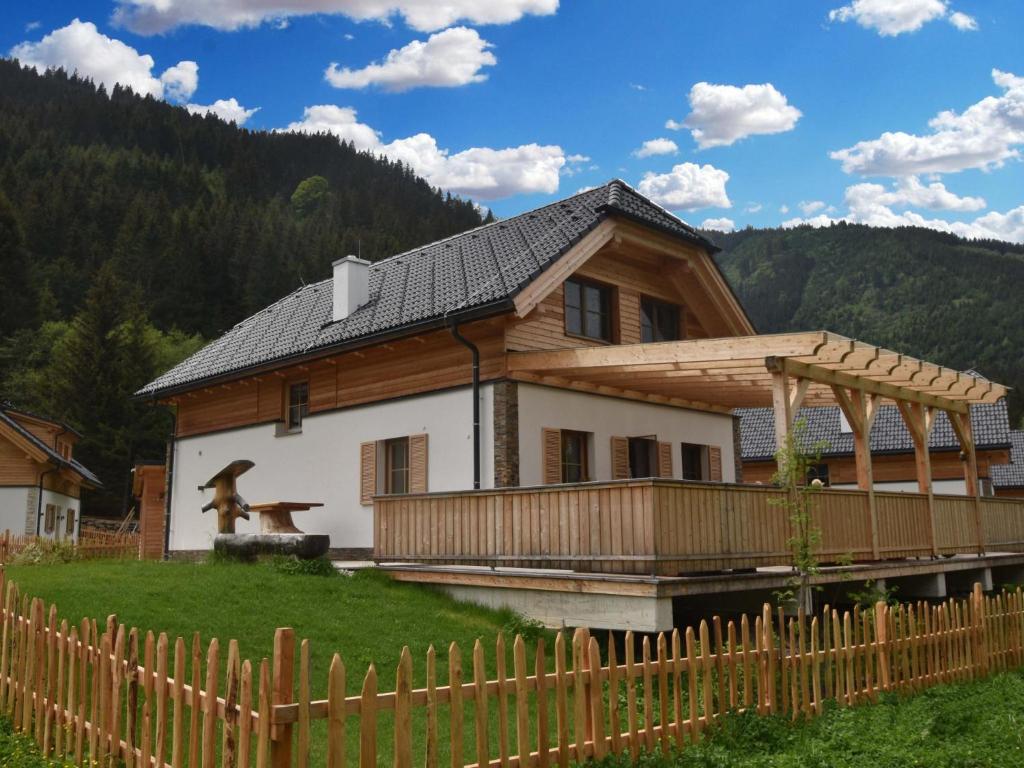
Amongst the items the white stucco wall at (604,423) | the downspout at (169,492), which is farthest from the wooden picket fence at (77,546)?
the white stucco wall at (604,423)

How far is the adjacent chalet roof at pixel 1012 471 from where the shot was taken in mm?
47531

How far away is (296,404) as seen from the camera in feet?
69.6

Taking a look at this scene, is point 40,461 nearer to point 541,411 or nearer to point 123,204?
point 541,411

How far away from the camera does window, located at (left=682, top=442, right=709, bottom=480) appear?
20938 millimetres

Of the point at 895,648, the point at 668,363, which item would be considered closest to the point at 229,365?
the point at 668,363

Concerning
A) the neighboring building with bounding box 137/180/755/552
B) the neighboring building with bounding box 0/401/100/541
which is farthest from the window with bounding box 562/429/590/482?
the neighboring building with bounding box 0/401/100/541

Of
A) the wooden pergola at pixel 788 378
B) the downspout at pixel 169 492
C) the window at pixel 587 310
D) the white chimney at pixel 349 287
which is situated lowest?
the downspout at pixel 169 492

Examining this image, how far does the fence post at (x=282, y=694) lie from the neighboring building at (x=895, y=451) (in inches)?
1323

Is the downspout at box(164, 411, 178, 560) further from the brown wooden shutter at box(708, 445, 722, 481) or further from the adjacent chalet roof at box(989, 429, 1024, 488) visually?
the adjacent chalet roof at box(989, 429, 1024, 488)

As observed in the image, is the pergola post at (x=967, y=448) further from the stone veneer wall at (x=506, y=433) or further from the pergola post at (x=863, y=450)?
the stone veneer wall at (x=506, y=433)

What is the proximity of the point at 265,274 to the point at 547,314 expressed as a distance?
200ft

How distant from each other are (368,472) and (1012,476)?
40928 millimetres

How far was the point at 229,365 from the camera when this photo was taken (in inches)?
887

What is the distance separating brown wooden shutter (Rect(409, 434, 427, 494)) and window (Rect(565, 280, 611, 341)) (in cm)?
347
